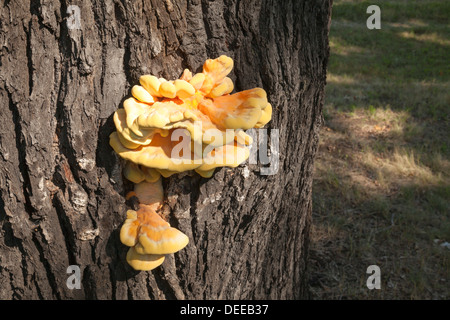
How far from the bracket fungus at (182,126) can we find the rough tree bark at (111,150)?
0.13m

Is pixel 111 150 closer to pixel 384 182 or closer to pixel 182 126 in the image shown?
pixel 182 126

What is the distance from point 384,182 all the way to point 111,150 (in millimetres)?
3121

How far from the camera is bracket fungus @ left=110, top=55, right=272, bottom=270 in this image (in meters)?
1.55

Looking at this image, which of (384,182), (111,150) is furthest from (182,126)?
(384,182)

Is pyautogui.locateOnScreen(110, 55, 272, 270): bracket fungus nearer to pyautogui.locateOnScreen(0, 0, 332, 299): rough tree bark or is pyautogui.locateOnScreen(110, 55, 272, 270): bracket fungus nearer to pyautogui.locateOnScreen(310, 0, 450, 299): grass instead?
pyautogui.locateOnScreen(0, 0, 332, 299): rough tree bark

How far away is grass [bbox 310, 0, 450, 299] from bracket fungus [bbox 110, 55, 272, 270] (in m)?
1.78

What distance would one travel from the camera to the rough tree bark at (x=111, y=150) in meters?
1.63

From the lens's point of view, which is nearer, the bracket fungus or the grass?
the bracket fungus

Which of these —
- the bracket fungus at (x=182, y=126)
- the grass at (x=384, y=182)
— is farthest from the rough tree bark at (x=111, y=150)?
the grass at (x=384, y=182)

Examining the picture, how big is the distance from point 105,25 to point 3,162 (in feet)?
2.40

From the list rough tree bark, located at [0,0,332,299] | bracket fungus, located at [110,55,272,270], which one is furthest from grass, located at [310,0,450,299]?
bracket fungus, located at [110,55,272,270]

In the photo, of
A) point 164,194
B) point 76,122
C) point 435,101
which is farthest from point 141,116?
point 435,101

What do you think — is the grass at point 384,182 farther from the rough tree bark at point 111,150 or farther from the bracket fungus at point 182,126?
the bracket fungus at point 182,126

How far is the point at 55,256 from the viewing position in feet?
6.56
